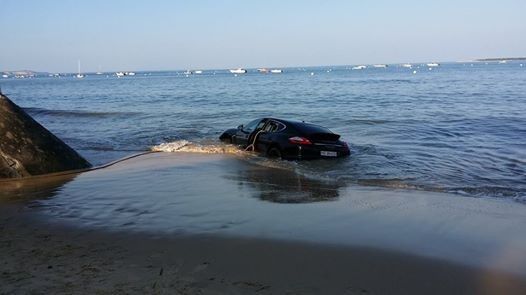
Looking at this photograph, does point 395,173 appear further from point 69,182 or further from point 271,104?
point 271,104

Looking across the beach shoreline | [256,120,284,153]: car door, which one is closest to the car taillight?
[256,120,284,153]: car door

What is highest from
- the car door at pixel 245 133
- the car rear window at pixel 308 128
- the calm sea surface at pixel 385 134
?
the car rear window at pixel 308 128

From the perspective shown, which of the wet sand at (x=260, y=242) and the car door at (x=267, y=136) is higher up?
the car door at (x=267, y=136)

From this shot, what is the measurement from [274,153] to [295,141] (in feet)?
3.00

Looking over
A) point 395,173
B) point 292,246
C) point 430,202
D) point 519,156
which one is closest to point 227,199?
point 292,246

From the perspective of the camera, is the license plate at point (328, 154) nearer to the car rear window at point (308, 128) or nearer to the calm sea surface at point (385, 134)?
the calm sea surface at point (385, 134)

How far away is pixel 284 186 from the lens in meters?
10.9

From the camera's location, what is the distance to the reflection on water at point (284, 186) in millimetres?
9625

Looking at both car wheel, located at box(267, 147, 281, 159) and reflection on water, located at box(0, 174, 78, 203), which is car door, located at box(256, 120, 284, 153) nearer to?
car wheel, located at box(267, 147, 281, 159)

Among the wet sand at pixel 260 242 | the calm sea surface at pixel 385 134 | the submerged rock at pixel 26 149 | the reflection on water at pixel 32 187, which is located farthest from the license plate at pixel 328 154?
the reflection on water at pixel 32 187

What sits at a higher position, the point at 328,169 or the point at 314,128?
the point at 314,128

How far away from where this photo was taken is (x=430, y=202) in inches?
374

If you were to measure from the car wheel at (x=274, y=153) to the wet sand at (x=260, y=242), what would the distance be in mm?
4358

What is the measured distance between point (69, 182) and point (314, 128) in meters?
7.23
